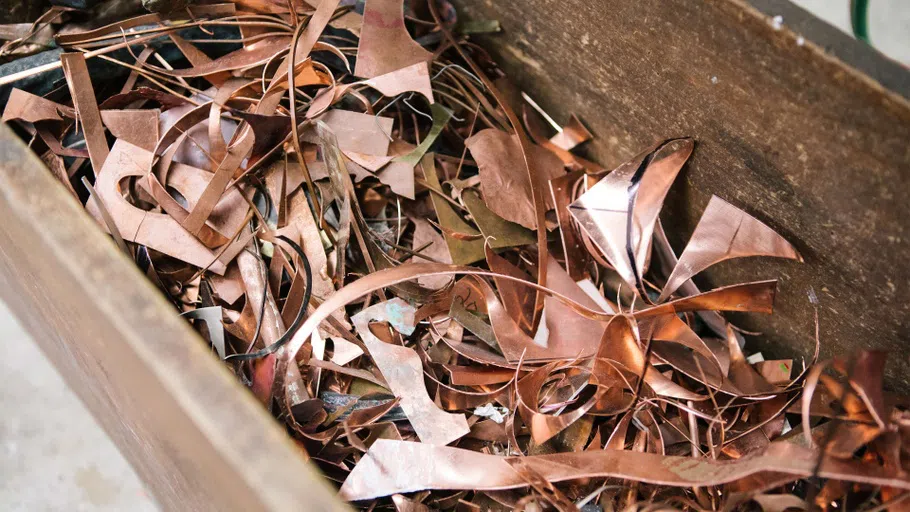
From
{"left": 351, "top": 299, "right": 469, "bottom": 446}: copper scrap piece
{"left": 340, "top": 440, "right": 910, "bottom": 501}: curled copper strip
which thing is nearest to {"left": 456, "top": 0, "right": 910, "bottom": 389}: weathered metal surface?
{"left": 340, "top": 440, "right": 910, "bottom": 501}: curled copper strip

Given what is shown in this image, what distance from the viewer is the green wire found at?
1.64m

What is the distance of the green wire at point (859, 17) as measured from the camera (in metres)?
1.64

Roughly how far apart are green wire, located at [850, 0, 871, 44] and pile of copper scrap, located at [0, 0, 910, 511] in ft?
2.99

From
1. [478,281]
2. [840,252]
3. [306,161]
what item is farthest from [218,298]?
[840,252]

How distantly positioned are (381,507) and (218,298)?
0.34 metres

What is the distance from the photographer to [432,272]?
2.80ft

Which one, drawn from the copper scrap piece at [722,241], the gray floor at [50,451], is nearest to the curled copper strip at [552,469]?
the copper scrap piece at [722,241]

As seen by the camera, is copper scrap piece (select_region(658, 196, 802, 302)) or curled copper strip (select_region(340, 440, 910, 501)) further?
copper scrap piece (select_region(658, 196, 802, 302))

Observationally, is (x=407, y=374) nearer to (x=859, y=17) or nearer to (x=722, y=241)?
(x=722, y=241)

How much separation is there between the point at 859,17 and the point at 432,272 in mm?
1326

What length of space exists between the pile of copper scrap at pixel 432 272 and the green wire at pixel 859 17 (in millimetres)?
911

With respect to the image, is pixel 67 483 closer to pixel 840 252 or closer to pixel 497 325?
pixel 497 325

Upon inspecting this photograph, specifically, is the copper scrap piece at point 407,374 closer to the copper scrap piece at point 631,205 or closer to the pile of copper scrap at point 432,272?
the pile of copper scrap at point 432,272

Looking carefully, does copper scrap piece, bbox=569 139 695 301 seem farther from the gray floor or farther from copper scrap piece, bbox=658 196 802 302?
the gray floor
